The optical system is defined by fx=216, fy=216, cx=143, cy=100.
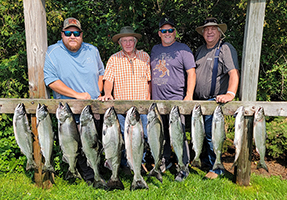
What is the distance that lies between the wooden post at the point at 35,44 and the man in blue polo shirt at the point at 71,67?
103 millimetres

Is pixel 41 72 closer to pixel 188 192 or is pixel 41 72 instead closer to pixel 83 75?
pixel 83 75

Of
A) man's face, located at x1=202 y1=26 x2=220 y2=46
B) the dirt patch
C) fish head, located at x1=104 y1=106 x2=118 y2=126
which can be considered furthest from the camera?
the dirt patch

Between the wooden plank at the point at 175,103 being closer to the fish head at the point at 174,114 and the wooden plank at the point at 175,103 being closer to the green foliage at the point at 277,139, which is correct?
the fish head at the point at 174,114

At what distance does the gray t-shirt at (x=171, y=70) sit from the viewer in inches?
144

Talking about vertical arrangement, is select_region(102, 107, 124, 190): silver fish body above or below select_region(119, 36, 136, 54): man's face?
below

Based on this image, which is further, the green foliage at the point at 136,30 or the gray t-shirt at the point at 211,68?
the green foliage at the point at 136,30

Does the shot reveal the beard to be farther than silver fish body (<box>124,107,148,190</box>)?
Yes

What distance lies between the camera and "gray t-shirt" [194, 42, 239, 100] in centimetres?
357

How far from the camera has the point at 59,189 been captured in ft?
12.0

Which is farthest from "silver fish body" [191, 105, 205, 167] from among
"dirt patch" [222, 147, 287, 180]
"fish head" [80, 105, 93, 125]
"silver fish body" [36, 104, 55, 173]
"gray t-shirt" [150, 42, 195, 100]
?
"silver fish body" [36, 104, 55, 173]

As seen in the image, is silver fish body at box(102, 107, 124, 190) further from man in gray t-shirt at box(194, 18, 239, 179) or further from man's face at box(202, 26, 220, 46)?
man's face at box(202, 26, 220, 46)

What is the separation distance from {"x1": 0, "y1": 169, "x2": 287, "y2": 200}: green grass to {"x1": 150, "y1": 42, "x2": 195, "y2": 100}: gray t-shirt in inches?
60.2

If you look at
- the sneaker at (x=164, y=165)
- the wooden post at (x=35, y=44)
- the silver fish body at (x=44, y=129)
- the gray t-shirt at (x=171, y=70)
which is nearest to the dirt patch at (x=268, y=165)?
the sneaker at (x=164, y=165)

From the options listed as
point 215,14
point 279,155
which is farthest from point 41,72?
point 279,155
